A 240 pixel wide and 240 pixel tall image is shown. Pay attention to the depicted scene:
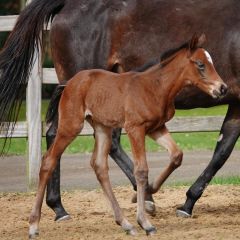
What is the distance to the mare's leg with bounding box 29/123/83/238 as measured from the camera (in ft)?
22.4

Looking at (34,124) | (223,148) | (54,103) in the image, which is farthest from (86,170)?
(54,103)

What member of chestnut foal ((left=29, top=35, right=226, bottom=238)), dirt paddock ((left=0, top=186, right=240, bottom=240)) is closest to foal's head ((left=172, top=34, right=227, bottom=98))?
chestnut foal ((left=29, top=35, right=226, bottom=238))

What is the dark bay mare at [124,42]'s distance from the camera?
7.88 meters

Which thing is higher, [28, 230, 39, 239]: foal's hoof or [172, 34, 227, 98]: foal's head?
[172, 34, 227, 98]: foal's head

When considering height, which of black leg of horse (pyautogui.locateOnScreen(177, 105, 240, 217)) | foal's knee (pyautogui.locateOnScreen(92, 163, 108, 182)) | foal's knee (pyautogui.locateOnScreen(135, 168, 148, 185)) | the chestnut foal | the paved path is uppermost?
the chestnut foal

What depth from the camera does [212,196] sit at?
9.16m

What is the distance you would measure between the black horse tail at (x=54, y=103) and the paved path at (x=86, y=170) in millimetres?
2743

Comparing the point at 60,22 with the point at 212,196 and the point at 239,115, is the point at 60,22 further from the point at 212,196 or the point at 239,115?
the point at 212,196

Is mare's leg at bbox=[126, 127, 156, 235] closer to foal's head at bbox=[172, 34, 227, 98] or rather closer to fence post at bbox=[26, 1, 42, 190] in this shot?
foal's head at bbox=[172, 34, 227, 98]

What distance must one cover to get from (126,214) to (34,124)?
234cm

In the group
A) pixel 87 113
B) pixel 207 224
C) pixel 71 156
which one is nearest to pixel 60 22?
pixel 87 113

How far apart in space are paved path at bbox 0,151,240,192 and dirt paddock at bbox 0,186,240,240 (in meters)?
0.91

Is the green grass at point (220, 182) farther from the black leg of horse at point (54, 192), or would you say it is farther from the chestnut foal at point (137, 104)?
the chestnut foal at point (137, 104)

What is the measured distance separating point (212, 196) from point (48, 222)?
205cm
